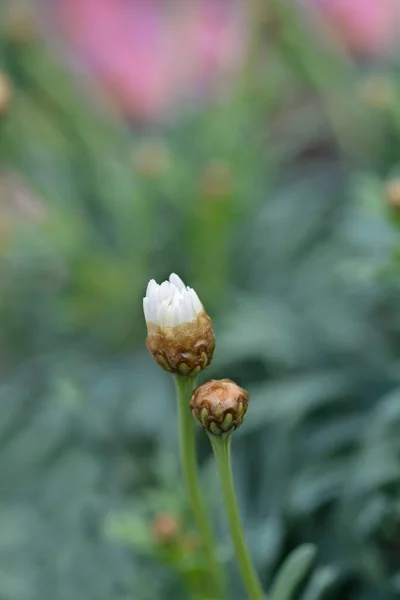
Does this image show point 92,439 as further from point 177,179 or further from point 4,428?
point 177,179

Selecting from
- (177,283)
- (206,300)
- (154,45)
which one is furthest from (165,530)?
(154,45)

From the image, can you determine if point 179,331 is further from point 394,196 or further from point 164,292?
point 394,196

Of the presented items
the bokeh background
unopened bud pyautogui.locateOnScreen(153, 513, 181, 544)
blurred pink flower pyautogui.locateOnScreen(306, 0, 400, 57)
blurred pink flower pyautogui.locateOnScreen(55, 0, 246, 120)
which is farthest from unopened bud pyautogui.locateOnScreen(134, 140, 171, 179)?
unopened bud pyautogui.locateOnScreen(153, 513, 181, 544)

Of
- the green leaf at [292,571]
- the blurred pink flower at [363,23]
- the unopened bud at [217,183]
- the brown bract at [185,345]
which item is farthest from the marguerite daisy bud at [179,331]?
the blurred pink flower at [363,23]

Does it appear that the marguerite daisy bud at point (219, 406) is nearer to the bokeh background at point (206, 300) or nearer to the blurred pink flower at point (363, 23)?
the bokeh background at point (206, 300)

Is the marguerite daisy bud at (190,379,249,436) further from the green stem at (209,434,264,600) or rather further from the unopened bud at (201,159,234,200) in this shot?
the unopened bud at (201,159,234,200)
